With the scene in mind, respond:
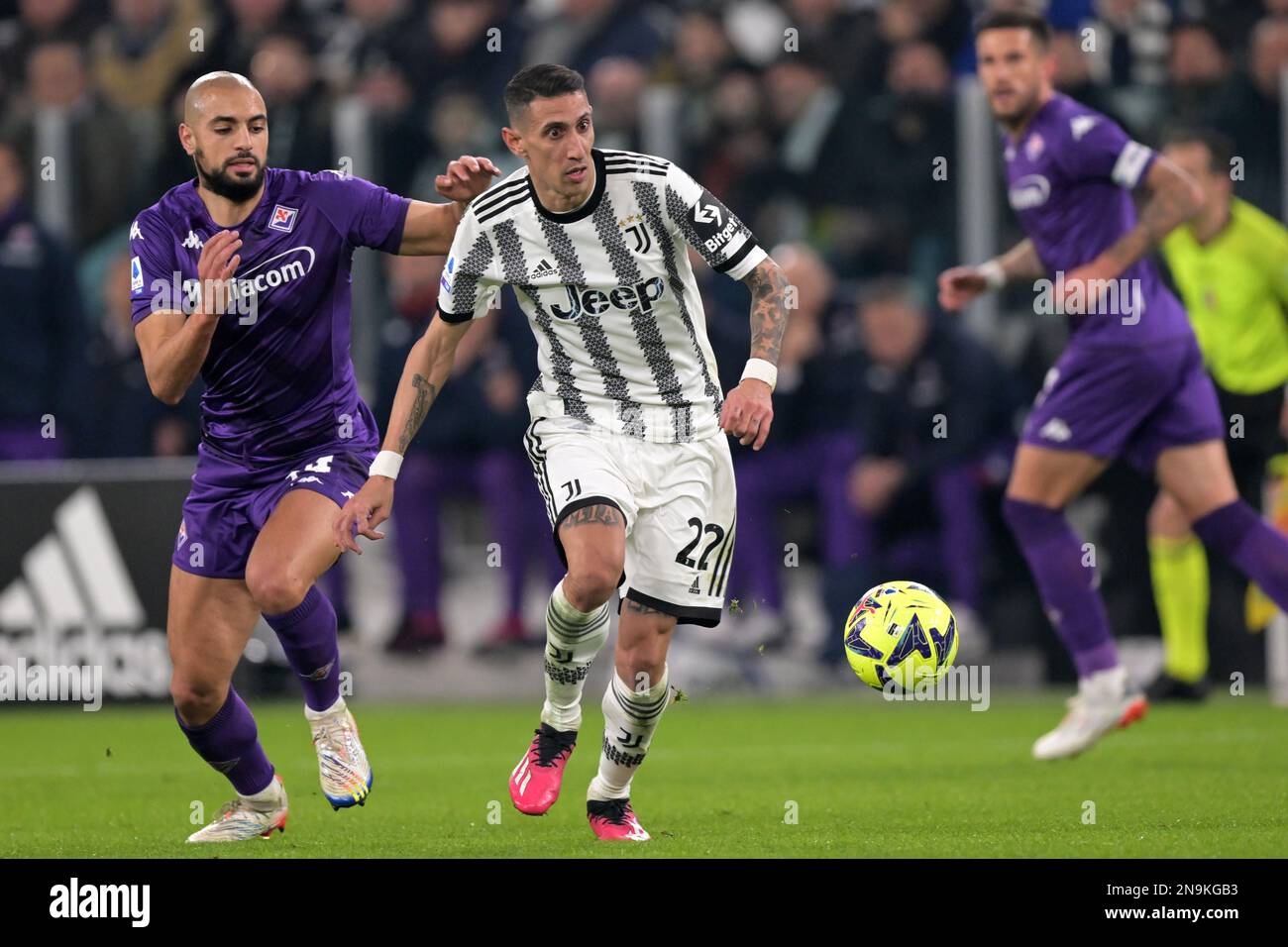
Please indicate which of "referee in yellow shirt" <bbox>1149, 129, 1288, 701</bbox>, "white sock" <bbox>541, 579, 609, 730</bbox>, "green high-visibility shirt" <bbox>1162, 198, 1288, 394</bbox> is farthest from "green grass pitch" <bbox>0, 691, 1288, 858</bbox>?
"green high-visibility shirt" <bbox>1162, 198, 1288, 394</bbox>

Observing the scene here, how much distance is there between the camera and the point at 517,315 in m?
12.8

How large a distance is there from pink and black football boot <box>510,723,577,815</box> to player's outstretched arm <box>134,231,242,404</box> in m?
1.57

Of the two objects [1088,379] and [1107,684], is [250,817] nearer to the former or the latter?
[1107,684]

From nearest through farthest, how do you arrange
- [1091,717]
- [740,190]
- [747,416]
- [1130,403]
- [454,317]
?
1. [747,416]
2. [454,317]
3. [1091,717]
4. [1130,403]
5. [740,190]

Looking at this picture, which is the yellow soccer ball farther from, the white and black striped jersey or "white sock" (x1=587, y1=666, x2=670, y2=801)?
the white and black striped jersey

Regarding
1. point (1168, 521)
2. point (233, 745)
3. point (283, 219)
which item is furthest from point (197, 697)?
point (1168, 521)

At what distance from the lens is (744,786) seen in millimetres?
8117

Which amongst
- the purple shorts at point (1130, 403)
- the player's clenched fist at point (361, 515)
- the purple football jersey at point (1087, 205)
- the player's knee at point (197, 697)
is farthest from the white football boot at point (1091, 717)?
the player's knee at point (197, 697)

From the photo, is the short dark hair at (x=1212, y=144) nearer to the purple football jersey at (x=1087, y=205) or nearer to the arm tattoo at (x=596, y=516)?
the purple football jersey at (x=1087, y=205)

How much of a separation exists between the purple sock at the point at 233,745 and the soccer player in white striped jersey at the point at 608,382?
0.82 m

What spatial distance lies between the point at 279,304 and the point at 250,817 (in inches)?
66.0

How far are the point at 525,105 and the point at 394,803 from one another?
2.73 m

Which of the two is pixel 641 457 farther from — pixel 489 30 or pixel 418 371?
pixel 489 30

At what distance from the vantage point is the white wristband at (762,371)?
6.32 m
